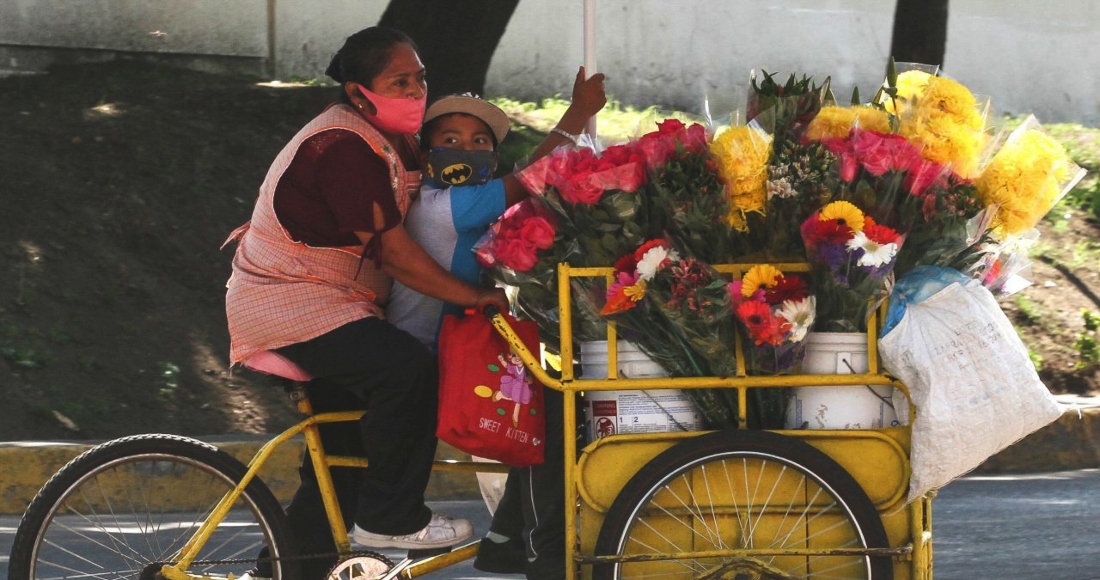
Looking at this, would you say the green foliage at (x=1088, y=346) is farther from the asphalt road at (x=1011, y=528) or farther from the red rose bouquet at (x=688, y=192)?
the red rose bouquet at (x=688, y=192)

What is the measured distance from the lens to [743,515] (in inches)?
134

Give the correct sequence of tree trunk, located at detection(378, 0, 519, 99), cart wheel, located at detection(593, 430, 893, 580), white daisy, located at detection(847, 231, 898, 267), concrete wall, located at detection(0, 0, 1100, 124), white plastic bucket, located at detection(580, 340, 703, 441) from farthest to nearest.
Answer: concrete wall, located at detection(0, 0, 1100, 124) → tree trunk, located at detection(378, 0, 519, 99) → white plastic bucket, located at detection(580, 340, 703, 441) → cart wheel, located at detection(593, 430, 893, 580) → white daisy, located at detection(847, 231, 898, 267)

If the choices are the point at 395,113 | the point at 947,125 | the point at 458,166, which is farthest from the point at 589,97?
the point at 947,125

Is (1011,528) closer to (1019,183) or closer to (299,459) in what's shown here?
(1019,183)

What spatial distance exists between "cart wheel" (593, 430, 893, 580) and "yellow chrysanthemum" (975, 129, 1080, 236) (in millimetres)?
730

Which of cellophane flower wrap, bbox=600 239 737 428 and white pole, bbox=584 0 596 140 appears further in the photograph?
white pole, bbox=584 0 596 140

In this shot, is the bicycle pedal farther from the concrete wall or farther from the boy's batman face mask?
the concrete wall

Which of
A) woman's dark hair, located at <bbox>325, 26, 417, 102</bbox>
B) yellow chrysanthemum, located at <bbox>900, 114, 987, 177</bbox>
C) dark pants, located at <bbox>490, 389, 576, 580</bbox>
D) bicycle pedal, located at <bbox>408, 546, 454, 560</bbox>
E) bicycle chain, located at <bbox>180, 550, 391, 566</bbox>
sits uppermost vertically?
woman's dark hair, located at <bbox>325, 26, 417, 102</bbox>

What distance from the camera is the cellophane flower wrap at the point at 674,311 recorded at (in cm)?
323

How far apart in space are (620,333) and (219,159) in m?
5.71

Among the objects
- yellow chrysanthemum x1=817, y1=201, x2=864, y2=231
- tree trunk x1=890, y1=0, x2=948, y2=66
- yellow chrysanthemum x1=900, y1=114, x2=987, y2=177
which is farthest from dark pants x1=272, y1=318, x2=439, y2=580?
tree trunk x1=890, y1=0, x2=948, y2=66

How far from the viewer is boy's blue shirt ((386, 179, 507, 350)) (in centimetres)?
347

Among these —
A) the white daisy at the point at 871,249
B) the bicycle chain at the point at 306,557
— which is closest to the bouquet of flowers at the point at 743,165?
the white daisy at the point at 871,249

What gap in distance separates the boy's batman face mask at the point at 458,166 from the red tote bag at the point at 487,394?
0.34m
